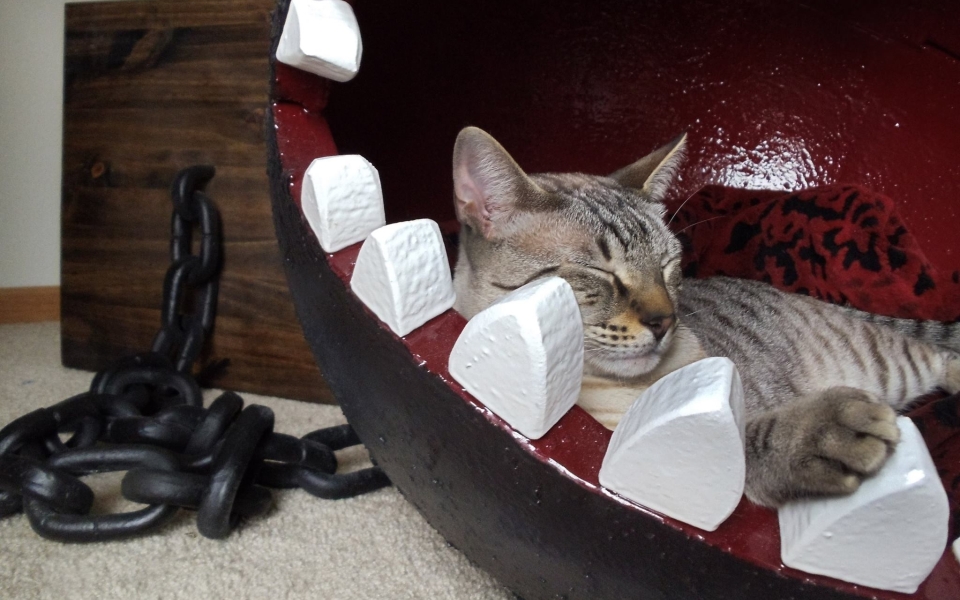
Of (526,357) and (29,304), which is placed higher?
(526,357)

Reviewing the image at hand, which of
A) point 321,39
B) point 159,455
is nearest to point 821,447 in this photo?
point 321,39

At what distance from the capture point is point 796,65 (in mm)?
1301

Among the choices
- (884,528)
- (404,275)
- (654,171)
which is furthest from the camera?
(654,171)

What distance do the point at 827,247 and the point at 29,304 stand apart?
202 cm

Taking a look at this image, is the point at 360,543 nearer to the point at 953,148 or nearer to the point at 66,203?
the point at 66,203

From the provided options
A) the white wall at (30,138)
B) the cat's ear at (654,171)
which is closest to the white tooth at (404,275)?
the cat's ear at (654,171)

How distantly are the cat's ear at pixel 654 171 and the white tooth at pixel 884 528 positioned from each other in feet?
2.13

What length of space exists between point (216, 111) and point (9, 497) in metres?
0.78

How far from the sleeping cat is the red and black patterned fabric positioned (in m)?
0.04

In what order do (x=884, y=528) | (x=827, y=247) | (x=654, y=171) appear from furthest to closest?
(x=827, y=247)
(x=654, y=171)
(x=884, y=528)

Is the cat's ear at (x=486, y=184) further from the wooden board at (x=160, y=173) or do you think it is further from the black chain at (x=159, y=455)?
the wooden board at (x=160, y=173)

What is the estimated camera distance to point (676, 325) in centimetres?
88

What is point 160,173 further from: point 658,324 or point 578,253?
point 658,324

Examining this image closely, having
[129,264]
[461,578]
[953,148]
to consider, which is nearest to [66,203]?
[129,264]
